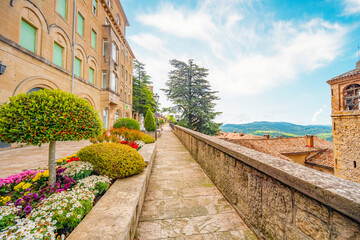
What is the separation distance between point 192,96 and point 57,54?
13.3 metres

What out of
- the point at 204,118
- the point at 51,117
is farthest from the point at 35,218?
the point at 204,118

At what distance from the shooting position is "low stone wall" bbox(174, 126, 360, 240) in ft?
3.51

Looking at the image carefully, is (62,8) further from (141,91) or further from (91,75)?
(141,91)

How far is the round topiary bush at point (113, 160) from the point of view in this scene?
284 cm

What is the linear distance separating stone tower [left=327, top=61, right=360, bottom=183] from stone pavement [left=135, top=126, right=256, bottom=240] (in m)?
17.5

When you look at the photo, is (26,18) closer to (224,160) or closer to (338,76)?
(224,160)

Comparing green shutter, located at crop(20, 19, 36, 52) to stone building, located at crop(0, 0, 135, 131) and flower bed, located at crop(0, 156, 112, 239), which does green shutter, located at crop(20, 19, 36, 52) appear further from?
flower bed, located at crop(0, 156, 112, 239)

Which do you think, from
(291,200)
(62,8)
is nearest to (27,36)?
(62,8)

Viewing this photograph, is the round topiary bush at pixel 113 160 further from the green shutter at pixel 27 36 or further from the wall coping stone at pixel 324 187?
the green shutter at pixel 27 36

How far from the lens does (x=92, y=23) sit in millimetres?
12797

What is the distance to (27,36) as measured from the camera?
7.21 m

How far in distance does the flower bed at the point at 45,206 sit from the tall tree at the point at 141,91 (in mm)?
25459

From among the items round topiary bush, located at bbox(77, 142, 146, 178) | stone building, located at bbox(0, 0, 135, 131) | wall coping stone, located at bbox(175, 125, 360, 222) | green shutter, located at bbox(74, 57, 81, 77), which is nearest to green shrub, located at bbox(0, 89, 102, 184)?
round topiary bush, located at bbox(77, 142, 146, 178)

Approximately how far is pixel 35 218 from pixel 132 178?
1.45 metres
